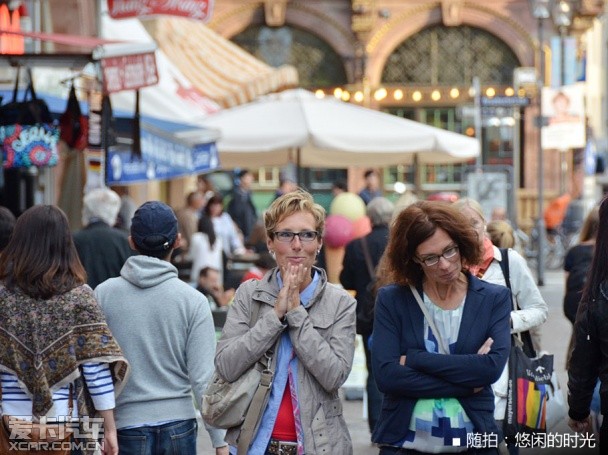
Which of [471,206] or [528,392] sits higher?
[471,206]

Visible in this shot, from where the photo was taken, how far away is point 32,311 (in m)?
5.29

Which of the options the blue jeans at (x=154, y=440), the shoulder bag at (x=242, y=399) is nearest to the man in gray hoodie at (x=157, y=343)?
the blue jeans at (x=154, y=440)

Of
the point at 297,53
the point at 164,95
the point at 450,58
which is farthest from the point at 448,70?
the point at 164,95

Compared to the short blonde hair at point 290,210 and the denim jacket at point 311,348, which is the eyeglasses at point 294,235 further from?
the denim jacket at point 311,348

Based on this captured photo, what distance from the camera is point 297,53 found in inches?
1462

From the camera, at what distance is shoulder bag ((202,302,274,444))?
4875 mm

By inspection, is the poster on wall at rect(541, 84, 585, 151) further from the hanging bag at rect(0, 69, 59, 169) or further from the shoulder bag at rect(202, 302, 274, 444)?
the shoulder bag at rect(202, 302, 274, 444)

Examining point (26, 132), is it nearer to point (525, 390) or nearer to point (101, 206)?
point (101, 206)

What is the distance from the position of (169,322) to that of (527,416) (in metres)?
1.97

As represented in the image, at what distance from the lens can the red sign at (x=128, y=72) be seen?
1008 cm

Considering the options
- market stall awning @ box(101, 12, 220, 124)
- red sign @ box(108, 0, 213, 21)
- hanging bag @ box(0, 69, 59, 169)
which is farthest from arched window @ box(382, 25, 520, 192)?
hanging bag @ box(0, 69, 59, 169)

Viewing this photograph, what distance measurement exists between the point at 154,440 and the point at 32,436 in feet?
1.79

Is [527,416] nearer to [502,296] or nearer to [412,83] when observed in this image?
[502,296]

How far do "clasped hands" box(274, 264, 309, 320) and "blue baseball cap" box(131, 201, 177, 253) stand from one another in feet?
3.14
